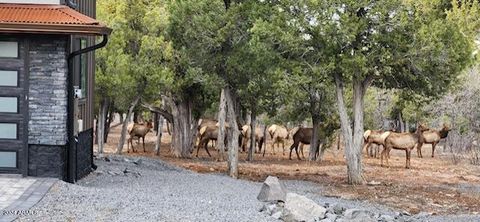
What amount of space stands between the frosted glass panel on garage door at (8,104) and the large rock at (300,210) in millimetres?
5281

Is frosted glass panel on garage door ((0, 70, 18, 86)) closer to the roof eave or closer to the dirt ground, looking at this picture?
the roof eave

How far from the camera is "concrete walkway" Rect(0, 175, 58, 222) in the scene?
9367 mm

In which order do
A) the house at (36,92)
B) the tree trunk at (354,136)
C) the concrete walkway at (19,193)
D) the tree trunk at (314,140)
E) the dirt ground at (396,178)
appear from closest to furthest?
the concrete walkway at (19,193) → the house at (36,92) → the dirt ground at (396,178) → the tree trunk at (354,136) → the tree trunk at (314,140)

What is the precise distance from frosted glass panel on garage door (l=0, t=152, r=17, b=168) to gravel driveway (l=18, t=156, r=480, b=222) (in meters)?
1.28

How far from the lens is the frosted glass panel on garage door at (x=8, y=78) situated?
40.9 feet

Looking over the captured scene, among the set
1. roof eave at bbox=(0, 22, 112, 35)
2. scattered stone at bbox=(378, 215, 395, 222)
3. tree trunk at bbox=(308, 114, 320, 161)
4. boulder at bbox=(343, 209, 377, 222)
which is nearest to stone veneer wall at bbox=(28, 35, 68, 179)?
roof eave at bbox=(0, 22, 112, 35)

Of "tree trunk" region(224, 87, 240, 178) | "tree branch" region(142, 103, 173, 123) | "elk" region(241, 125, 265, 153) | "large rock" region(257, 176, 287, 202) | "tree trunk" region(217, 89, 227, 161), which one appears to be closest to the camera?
"large rock" region(257, 176, 287, 202)

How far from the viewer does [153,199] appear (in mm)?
11594

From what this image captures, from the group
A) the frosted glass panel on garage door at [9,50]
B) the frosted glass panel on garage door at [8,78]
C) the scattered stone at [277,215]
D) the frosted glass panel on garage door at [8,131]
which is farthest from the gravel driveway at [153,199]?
the frosted glass panel on garage door at [9,50]

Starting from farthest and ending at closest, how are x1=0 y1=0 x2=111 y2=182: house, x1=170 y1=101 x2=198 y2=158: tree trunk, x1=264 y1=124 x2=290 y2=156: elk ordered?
1. x1=264 y1=124 x2=290 y2=156: elk
2. x1=170 y1=101 x2=198 y2=158: tree trunk
3. x1=0 y1=0 x2=111 y2=182: house

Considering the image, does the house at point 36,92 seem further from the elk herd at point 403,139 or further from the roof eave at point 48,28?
the elk herd at point 403,139

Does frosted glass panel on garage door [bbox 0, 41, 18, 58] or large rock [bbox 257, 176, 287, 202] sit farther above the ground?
frosted glass panel on garage door [bbox 0, 41, 18, 58]

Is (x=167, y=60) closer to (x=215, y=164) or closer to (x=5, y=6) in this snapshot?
(x=215, y=164)

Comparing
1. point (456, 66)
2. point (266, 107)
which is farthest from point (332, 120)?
point (456, 66)
